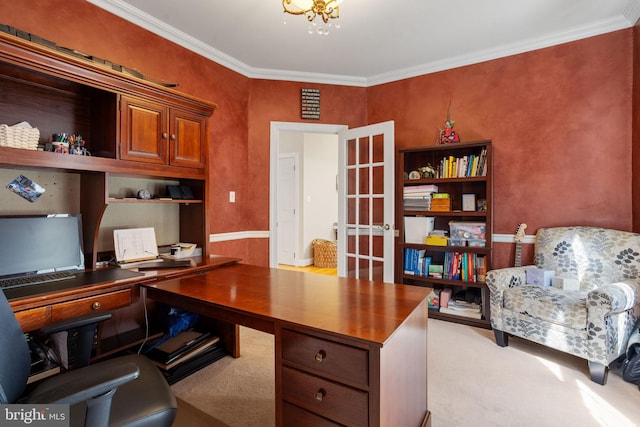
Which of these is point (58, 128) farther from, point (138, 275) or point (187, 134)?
point (138, 275)

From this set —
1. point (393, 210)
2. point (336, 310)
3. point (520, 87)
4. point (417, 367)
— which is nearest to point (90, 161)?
point (336, 310)

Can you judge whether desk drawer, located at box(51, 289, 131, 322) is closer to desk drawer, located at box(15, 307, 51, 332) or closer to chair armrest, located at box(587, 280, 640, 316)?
desk drawer, located at box(15, 307, 51, 332)

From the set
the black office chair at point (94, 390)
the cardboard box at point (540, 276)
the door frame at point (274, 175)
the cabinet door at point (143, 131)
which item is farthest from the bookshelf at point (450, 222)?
the black office chair at point (94, 390)

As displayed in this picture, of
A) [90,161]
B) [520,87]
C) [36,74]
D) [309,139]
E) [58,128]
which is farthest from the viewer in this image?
[309,139]

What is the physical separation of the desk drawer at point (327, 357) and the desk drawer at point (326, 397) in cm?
4

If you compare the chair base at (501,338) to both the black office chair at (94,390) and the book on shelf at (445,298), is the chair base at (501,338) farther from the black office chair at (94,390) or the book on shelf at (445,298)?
the black office chair at (94,390)

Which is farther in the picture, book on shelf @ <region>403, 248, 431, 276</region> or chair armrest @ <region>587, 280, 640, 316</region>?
book on shelf @ <region>403, 248, 431, 276</region>

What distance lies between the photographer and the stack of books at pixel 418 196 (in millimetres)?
→ 3402

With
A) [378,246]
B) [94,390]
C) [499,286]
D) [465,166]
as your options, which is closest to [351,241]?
[378,246]

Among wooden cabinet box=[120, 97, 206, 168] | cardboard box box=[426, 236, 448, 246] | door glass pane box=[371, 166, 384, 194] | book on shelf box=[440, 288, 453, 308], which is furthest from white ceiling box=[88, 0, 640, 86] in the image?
book on shelf box=[440, 288, 453, 308]

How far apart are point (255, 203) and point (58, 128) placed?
6.55 feet

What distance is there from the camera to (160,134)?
7.59 feet

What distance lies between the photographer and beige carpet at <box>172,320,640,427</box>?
1796 mm

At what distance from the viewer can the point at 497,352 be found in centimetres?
261
